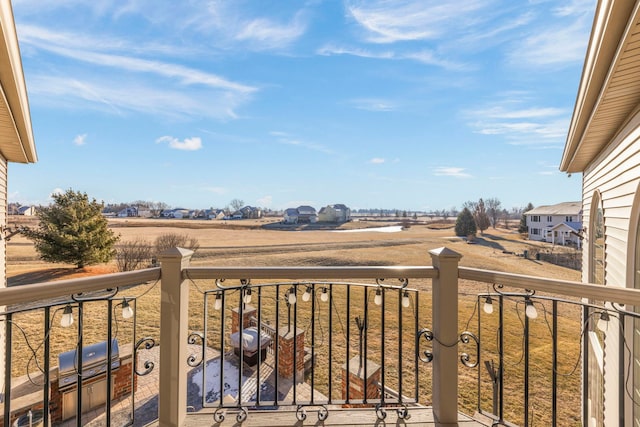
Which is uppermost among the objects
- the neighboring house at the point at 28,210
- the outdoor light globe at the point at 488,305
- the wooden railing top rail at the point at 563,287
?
Result: the neighboring house at the point at 28,210

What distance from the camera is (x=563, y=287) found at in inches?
55.4

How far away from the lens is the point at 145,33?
8039 millimetres

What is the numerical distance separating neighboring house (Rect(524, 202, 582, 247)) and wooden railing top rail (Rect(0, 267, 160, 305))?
30.9m

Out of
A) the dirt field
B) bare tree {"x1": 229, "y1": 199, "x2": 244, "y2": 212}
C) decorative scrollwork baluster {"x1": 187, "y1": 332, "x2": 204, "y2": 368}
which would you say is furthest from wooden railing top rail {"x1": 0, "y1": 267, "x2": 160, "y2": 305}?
bare tree {"x1": 229, "y1": 199, "x2": 244, "y2": 212}

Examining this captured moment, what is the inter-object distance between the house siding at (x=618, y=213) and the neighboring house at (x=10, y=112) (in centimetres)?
542

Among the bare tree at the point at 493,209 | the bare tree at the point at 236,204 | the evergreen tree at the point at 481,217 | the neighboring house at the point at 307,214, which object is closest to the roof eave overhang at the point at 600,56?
the evergreen tree at the point at 481,217

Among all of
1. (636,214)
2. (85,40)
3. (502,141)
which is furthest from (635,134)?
(502,141)

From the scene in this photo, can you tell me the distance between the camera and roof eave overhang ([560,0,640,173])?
5.30 ft

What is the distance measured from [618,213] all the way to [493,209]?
3708cm

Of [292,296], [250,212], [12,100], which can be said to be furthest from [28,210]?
[250,212]

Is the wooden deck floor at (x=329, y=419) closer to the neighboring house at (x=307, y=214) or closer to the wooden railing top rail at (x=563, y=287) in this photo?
the wooden railing top rail at (x=563, y=287)

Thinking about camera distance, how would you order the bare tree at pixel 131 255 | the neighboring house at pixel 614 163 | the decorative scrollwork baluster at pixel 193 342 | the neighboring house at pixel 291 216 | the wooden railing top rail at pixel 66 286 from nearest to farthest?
the wooden railing top rail at pixel 66 286 < the decorative scrollwork baluster at pixel 193 342 < the neighboring house at pixel 614 163 < the bare tree at pixel 131 255 < the neighboring house at pixel 291 216

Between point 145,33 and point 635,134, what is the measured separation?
1092 centimetres

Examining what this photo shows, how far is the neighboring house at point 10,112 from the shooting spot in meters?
2.12
